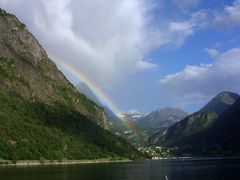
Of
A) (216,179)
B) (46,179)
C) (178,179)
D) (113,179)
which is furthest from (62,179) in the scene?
(216,179)

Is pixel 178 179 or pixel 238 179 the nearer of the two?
pixel 238 179

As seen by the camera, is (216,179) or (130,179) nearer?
(216,179)

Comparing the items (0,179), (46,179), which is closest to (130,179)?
(46,179)

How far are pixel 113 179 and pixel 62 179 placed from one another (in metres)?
16.2

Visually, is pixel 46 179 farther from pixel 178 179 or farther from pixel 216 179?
pixel 216 179

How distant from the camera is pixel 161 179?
139000 millimetres

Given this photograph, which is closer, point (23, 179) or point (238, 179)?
point (238, 179)

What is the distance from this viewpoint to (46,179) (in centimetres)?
13950

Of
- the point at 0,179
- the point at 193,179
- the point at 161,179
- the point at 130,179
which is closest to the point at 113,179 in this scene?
the point at 130,179

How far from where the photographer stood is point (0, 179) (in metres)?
138

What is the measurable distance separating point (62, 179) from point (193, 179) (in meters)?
41.0

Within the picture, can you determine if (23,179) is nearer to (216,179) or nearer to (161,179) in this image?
(161,179)

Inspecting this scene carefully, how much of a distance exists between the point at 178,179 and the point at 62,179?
3643cm

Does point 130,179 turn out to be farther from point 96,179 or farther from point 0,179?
point 0,179
